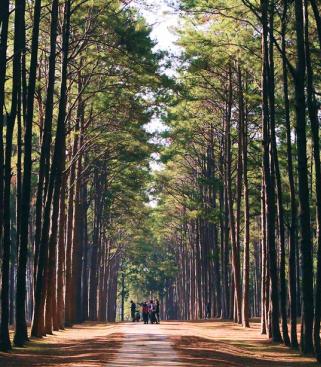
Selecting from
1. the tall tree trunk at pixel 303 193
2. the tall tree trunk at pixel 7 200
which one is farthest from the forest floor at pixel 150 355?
the tall tree trunk at pixel 303 193

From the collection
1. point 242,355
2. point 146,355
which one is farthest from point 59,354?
point 242,355

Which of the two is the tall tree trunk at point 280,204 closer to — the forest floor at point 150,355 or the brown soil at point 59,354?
the forest floor at point 150,355

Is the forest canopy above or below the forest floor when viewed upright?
above

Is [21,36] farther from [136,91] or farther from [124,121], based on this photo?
[124,121]

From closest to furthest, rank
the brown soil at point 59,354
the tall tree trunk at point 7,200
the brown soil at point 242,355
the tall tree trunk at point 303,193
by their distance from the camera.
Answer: the brown soil at point 59,354, the brown soil at point 242,355, the tall tree trunk at point 303,193, the tall tree trunk at point 7,200

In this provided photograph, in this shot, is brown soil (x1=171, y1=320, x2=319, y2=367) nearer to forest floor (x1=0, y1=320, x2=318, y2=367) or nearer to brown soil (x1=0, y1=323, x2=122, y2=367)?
forest floor (x1=0, y1=320, x2=318, y2=367)

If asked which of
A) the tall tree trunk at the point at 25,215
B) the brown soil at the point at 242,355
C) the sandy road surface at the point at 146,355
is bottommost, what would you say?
the brown soil at the point at 242,355

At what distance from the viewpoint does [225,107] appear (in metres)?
40.6

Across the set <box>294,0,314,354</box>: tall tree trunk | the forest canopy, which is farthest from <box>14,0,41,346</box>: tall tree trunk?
<box>294,0,314,354</box>: tall tree trunk

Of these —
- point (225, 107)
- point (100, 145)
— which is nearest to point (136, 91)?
point (100, 145)

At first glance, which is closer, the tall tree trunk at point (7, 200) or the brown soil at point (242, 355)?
the brown soil at point (242, 355)

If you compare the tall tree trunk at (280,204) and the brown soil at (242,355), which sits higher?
the tall tree trunk at (280,204)

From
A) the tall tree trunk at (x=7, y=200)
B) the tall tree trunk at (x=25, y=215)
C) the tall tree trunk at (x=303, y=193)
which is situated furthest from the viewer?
the tall tree trunk at (x=25, y=215)

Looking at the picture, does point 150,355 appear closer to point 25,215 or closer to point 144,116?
point 25,215
